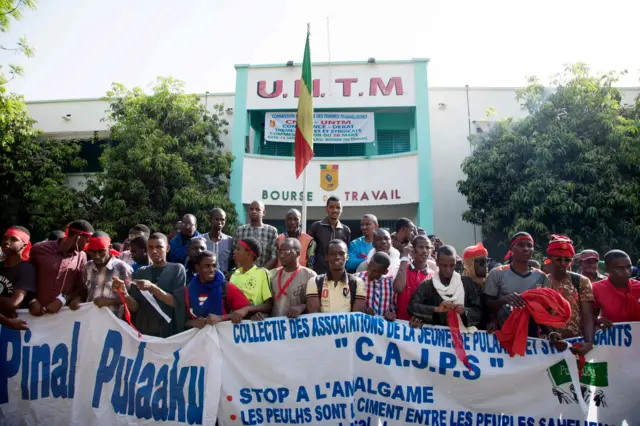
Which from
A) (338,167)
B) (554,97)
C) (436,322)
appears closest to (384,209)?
(338,167)

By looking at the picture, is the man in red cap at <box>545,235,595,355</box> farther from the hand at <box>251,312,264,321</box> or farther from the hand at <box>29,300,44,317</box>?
the hand at <box>29,300,44,317</box>

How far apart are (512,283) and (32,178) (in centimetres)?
1338

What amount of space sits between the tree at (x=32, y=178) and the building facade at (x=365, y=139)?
3.34 ft

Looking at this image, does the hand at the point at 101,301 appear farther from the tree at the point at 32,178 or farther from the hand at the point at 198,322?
the tree at the point at 32,178

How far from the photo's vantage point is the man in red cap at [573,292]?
3.57 m

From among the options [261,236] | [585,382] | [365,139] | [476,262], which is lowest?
[585,382]

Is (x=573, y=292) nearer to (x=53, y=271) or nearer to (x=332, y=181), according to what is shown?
(x=53, y=271)

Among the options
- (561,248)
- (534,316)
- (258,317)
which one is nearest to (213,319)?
(258,317)

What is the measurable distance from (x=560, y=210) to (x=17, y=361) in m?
9.99

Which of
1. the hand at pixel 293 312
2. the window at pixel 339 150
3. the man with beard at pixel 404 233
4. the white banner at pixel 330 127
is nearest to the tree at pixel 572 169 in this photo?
the white banner at pixel 330 127

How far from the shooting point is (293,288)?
13.0 feet

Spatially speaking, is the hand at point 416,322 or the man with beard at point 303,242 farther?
the man with beard at point 303,242

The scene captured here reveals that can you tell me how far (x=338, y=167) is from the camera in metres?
12.5

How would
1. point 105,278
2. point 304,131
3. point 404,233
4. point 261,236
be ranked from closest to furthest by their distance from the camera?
point 105,278 → point 404,233 → point 261,236 → point 304,131
